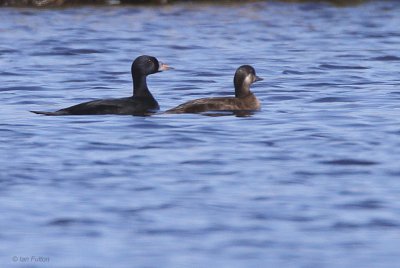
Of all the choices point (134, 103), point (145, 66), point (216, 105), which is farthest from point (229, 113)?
point (145, 66)

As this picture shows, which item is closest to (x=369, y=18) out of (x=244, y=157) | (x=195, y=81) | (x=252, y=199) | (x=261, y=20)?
(x=261, y=20)

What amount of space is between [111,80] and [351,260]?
45.3 feet

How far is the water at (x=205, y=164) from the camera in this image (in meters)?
9.67

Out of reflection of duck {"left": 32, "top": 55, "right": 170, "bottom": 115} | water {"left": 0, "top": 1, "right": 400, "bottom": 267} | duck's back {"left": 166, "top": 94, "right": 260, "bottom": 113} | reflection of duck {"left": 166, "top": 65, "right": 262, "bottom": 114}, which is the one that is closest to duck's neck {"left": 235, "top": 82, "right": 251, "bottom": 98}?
reflection of duck {"left": 166, "top": 65, "right": 262, "bottom": 114}

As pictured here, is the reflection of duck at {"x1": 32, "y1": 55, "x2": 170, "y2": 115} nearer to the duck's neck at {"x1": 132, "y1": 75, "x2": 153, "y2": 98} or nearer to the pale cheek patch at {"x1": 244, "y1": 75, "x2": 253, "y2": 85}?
the duck's neck at {"x1": 132, "y1": 75, "x2": 153, "y2": 98}

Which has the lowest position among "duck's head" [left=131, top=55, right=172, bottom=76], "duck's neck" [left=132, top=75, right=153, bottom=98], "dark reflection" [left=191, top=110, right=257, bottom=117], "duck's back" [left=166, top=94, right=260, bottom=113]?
"dark reflection" [left=191, top=110, right=257, bottom=117]

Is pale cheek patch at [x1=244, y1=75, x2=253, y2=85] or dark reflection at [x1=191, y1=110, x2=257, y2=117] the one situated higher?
pale cheek patch at [x1=244, y1=75, x2=253, y2=85]

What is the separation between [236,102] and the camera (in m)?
17.4

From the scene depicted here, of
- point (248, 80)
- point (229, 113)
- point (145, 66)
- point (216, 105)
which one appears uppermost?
point (145, 66)

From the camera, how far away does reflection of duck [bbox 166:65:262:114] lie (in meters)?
17.0

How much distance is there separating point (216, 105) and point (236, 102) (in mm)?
385

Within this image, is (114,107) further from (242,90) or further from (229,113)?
(242,90)

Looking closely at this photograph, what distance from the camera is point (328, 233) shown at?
10.0 meters

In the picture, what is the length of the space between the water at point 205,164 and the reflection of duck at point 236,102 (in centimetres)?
23
